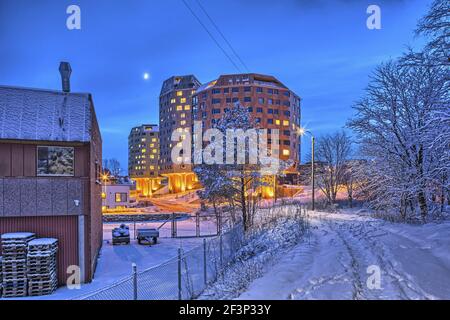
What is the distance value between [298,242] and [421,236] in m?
4.46

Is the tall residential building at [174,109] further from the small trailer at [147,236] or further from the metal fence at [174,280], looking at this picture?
the metal fence at [174,280]

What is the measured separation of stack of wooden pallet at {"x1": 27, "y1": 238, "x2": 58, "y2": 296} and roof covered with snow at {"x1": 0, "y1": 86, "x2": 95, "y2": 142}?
4497 mm

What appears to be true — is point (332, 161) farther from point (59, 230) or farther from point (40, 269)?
point (40, 269)

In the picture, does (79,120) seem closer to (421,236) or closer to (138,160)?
(421,236)

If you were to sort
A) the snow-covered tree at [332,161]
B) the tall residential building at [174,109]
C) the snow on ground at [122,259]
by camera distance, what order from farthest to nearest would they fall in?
Result: the tall residential building at [174,109] → the snow-covered tree at [332,161] → the snow on ground at [122,259]

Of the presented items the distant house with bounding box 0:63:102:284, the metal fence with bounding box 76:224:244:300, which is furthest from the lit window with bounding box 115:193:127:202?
the distant house with bounding box 0:63:102:284

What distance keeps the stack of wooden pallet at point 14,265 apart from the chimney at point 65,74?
23.6ft

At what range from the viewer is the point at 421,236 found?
38.0ft

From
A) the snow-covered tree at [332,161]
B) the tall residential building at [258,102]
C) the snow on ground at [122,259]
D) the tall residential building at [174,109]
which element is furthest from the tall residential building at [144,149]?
the snow on ground at [122,259]

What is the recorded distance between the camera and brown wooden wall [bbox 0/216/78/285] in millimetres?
13320

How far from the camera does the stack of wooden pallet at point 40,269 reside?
12148 millimetres

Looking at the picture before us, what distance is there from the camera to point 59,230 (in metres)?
13.8

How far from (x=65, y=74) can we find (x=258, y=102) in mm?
63890
